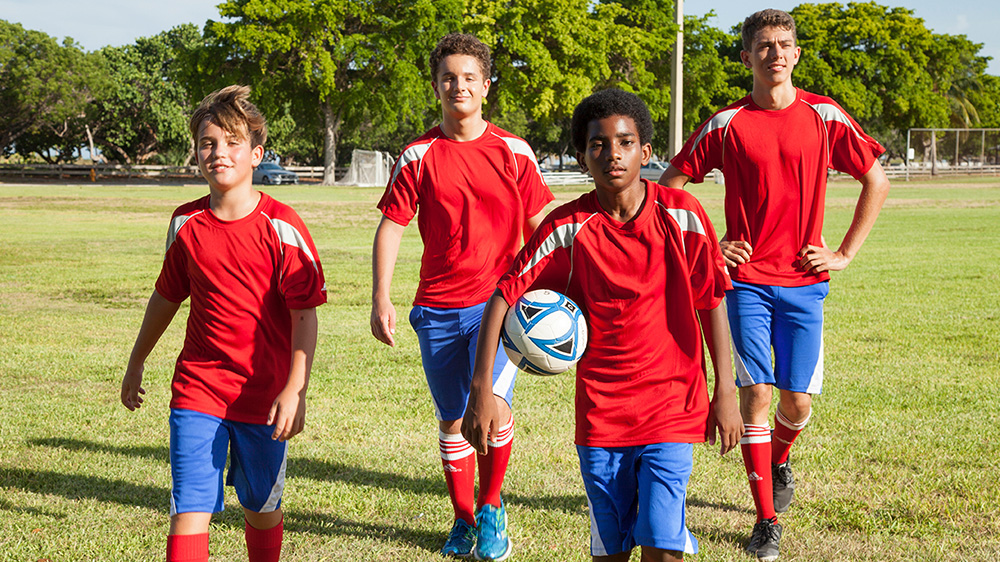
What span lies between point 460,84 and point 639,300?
5.16 ft

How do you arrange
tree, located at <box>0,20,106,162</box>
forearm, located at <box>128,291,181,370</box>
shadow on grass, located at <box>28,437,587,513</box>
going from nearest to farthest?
forearm, located at <box>128,291,181,370</box>, shadow on grass, located at <box>28,437,587,513</box>, tree, located at <box>0,20,106,162</box>

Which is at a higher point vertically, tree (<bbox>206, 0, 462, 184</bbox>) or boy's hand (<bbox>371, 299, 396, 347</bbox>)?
tree (<bbox>206, 0, 462, 184</bbox>)

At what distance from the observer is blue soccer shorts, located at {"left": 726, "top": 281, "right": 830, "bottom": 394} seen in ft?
13.9

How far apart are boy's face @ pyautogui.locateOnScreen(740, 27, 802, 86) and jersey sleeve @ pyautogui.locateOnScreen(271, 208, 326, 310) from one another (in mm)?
2296

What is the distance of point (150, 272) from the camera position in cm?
1405

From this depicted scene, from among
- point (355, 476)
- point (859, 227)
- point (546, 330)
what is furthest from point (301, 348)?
point (859, 227)

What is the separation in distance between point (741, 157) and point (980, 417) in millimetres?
3247

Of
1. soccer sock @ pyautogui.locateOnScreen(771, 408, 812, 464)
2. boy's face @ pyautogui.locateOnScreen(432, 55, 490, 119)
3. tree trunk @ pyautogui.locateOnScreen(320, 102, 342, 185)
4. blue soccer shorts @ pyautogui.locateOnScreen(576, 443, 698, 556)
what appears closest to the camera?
blue soccer shorts @ pyautogui.locateOnScreen(576, 443, 698, 556)

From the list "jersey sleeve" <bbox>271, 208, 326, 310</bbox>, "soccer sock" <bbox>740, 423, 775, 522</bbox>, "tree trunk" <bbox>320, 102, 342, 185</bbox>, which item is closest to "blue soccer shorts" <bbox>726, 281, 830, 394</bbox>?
"soccer sock" <bbox>740, 423, 775, 522</bbox>

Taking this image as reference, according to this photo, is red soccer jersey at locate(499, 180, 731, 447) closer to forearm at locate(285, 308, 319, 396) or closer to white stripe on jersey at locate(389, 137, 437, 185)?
forearm at locate(285, 308, 319, 396)

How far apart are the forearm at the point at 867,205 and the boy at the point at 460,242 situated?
5.17ft

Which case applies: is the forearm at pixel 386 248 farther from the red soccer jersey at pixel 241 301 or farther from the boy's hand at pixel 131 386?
the boy's hand at pixel 131 386

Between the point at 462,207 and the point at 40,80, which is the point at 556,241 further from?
the point at 40,80

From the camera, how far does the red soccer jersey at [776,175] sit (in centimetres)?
416
